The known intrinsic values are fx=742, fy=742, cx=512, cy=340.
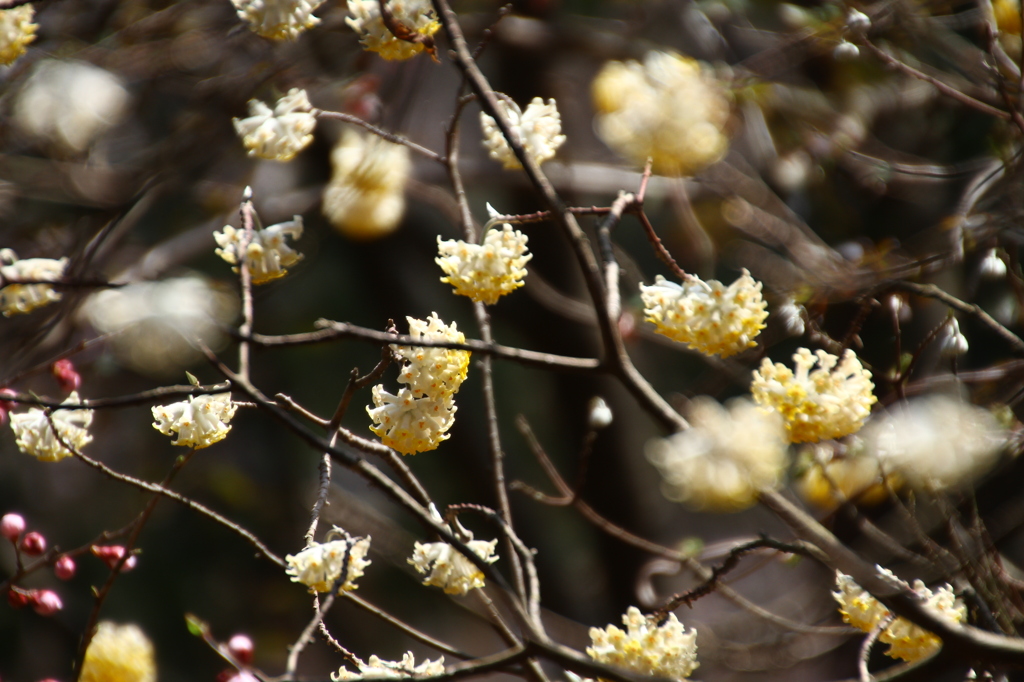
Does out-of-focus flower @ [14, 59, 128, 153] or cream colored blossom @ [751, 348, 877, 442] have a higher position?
cream colored blossom @ [751, 348, 877, 442]

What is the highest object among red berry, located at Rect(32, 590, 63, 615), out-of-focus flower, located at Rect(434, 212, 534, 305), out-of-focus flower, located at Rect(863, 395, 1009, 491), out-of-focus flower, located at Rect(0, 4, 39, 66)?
out-of-focus flower, located at Rect(0, 4, 39, 66)

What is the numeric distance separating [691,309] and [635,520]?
241cm

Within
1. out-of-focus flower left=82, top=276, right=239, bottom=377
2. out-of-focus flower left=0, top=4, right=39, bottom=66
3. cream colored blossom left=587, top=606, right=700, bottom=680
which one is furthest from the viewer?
out-of-focus flower left=0, top=4, right=39, bottom=66

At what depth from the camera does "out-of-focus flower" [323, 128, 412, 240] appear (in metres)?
2.69

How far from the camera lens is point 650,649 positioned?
1.29 meters

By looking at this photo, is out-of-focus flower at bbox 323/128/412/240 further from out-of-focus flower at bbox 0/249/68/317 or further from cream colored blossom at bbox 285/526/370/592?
cream colored blossom at bbox 285/526/370/592

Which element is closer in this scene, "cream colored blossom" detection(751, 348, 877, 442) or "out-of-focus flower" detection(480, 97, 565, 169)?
"cream colored blossom" detection(751, 348, 877, 442)

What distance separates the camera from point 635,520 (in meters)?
3.42

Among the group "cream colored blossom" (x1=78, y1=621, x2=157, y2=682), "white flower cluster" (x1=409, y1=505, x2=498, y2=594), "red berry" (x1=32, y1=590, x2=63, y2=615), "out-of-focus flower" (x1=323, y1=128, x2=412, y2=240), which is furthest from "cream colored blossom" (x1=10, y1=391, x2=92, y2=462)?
"out-of-focus flower" (x1=323, y1=128, x2=412, y2=240)

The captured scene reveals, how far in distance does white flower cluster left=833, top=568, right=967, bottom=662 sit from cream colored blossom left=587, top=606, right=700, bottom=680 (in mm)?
282

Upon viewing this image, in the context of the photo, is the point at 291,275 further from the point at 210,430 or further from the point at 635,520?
the point at 210,430

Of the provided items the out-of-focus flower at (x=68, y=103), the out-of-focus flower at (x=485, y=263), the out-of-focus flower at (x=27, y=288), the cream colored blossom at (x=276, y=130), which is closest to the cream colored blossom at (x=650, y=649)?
the out-of-focus flower at (x=485, y=263)

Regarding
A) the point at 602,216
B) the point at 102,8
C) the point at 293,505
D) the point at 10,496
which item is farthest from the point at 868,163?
the point at 10,496

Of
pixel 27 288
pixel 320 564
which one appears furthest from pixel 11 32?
pixel 320 564
